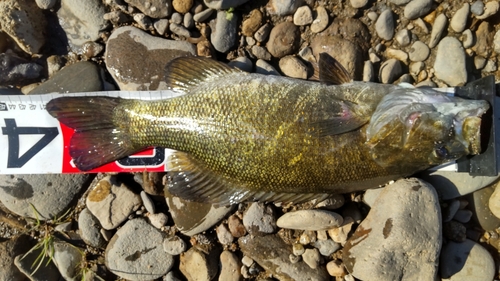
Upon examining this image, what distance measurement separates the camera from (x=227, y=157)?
127 inches

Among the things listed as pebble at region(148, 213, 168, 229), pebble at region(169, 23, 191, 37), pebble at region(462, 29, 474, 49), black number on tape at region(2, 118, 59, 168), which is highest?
pebble at region(169, 23, 191, 37)

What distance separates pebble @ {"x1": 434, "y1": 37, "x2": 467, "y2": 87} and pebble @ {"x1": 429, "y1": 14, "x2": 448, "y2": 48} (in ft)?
0.21

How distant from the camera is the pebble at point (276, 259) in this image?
3828mm

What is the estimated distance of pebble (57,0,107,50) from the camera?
394 centimetres

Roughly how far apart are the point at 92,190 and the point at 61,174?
369mm

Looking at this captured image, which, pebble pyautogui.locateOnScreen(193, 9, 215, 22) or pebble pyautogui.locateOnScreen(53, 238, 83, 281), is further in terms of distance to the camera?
pebble pyautogui.locateOnScreen(53, 238, 83, 281)

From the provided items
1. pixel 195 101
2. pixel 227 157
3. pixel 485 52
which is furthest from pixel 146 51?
pixel 485 52

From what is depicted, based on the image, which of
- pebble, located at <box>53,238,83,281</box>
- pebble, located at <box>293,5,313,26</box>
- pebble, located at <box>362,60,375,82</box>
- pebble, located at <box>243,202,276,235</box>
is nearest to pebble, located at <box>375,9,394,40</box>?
pebble, located at <box>362,60,375,82</box>

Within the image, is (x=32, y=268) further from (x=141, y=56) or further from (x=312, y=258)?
(x=312, y=258)

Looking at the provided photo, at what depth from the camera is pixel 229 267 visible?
392 centimetres

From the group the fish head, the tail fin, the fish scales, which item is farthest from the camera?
the tail fin

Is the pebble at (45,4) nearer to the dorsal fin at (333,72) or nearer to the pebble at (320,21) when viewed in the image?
the pebble at (320,21)

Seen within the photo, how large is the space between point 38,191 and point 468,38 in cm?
472

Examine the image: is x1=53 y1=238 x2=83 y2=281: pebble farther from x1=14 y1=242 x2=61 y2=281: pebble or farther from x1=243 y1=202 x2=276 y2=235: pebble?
x1=243 y1=202 x2=276 y2=235: pebble
